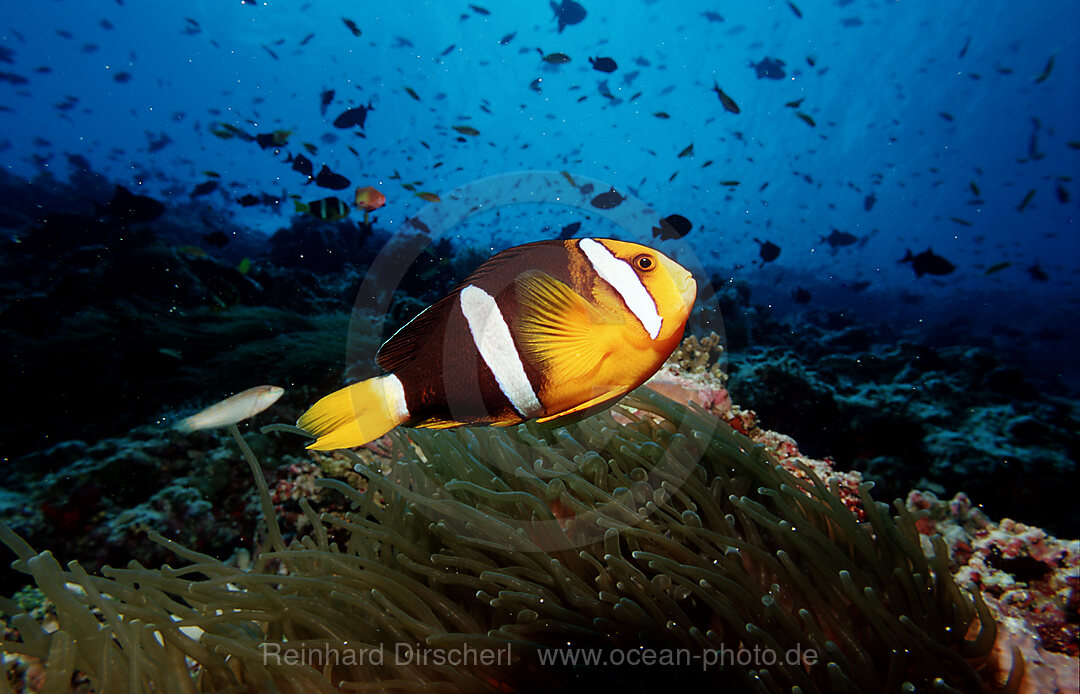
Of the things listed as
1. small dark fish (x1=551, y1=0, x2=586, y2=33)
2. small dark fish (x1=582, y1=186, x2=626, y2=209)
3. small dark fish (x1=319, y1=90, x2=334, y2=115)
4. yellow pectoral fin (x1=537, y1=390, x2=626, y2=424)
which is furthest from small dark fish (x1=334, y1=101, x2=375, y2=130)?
yellow pectoral fin (x1=537, y1=390, x2=626, y2=424)

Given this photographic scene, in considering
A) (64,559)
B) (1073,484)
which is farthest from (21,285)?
(1073,484)

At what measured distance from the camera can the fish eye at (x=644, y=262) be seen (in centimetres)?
83

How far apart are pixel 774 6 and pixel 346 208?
100 ft

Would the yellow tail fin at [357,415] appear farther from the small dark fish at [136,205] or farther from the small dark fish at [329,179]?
the small dark fish at [136,205]

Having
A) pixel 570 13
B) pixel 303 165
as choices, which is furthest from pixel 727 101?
pixel 303 165

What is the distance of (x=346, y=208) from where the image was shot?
4.39 m

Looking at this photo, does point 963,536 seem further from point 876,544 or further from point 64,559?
point 64,559

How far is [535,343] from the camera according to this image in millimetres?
794

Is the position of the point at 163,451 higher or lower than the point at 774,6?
lower

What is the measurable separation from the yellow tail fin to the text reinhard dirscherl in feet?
2.16

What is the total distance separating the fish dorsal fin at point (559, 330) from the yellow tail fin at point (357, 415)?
28 cm

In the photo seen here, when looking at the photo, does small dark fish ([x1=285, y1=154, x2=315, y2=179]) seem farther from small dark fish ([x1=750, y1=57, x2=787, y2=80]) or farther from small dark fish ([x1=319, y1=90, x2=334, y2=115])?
small dark fish ([x1=750, y1=57, x2=787, y2=80])

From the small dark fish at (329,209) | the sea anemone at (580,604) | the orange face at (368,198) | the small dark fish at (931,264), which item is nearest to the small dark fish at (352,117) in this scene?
the orange face at (368,198)

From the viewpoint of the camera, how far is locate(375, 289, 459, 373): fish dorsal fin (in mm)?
885
